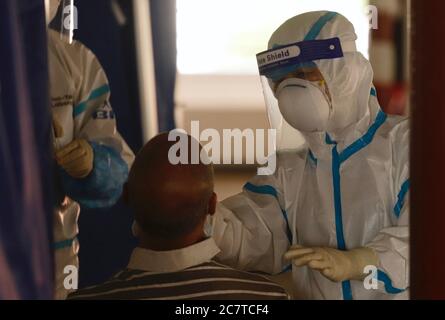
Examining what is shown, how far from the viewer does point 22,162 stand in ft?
4.04

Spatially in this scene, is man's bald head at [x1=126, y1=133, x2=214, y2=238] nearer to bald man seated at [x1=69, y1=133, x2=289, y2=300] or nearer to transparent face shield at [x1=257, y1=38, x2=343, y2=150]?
bald man seated at [x1=69, y1=133, x2=289, y2=300]

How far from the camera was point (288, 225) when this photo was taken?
138 cm

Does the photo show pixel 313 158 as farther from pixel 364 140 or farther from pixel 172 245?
pixel 172 245

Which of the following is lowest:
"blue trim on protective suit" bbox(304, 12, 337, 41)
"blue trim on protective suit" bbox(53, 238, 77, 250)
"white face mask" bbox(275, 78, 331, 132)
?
"blue trim on protective suit" bbox(53, 238, 77, 250)

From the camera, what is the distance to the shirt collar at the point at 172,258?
1.31 meters

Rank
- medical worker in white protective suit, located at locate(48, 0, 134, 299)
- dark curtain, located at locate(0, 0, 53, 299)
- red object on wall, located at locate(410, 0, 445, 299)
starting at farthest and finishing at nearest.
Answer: medical worker in white protective suit, located at locate(48, 0, 134, 299), dark curtain, located at locate(0, 0, 53, 299), red object on wall, located at locate(410, 0, 445, 299)

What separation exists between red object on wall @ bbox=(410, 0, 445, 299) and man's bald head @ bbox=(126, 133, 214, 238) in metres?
0.35

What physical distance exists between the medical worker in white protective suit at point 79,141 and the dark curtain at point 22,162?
5cm

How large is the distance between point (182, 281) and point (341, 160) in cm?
29

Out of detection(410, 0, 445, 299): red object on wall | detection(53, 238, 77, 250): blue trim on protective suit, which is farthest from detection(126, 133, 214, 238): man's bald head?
detection(410, 0, 445, 299): red object on wall

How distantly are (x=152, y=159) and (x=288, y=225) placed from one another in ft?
0.76

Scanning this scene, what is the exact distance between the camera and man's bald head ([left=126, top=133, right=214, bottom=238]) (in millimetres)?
1300
